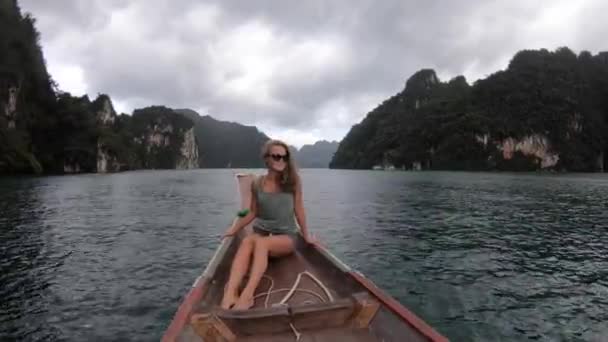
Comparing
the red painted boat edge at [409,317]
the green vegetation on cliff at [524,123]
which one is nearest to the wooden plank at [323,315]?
the red painted boat edge at [409,317]

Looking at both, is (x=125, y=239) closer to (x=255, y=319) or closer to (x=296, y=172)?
(x=296, y=172)

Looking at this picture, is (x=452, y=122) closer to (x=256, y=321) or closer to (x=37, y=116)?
(x=37, y=116)

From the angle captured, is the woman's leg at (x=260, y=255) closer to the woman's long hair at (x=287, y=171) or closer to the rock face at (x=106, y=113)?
the woman's long hair at (x=287, y=171)

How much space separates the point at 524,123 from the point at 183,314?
16719 cm

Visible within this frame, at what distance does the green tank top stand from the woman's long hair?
Answer: 12cm

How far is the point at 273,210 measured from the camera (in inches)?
243

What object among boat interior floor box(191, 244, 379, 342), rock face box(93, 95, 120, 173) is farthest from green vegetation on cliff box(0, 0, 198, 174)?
boat interior floor box(191, 244, 379, 342)

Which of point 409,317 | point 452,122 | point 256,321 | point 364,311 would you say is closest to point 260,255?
point 256,321

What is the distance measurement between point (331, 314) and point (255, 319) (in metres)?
0.86

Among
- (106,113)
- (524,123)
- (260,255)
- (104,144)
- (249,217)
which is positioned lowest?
(260,255)

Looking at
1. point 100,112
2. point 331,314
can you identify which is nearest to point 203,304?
point 331,314

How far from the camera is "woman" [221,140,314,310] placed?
18.8ft

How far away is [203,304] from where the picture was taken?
515 cm

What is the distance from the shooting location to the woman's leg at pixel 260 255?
5027mm
